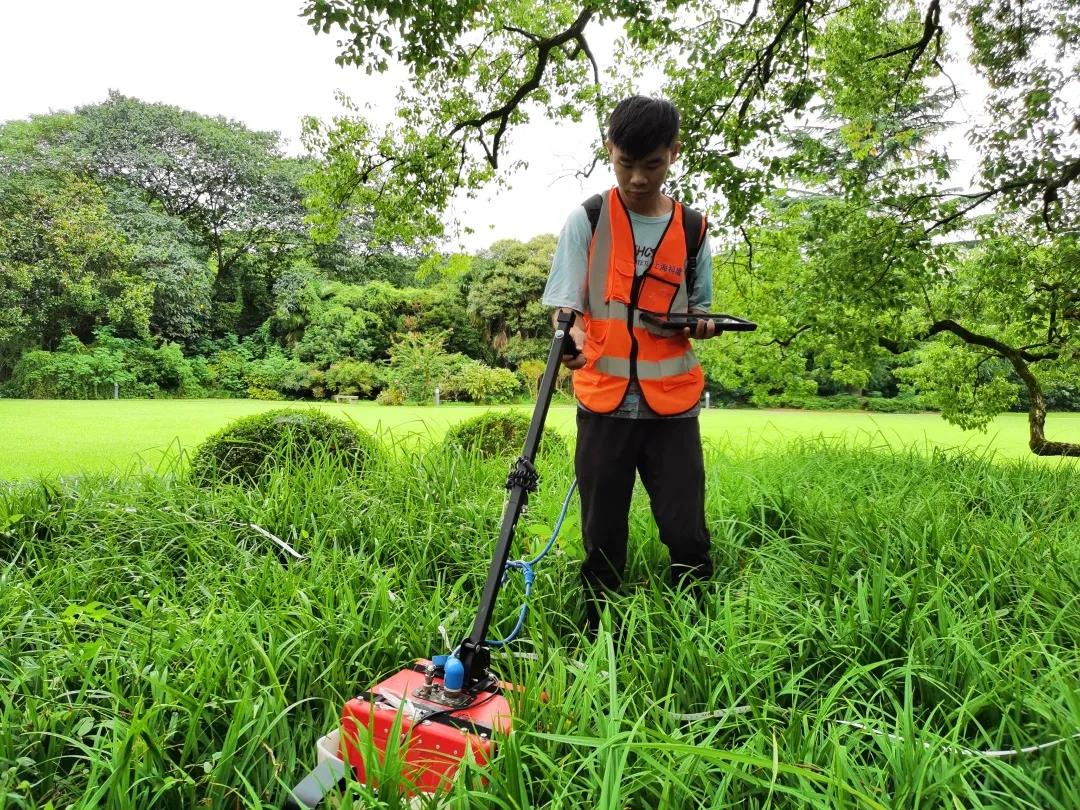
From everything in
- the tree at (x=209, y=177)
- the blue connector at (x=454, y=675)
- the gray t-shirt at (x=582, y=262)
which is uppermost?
the tree at (x=209, y=177)

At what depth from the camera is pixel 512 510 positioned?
1.38 meters

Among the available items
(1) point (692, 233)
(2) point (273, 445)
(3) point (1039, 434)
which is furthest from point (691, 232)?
(3) point (1039, 434)

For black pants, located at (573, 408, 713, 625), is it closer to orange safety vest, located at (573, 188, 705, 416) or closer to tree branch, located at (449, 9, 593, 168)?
orange safety vest, located at (573, 188, 705, 416)

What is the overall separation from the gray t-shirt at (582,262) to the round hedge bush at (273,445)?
7.37 ft

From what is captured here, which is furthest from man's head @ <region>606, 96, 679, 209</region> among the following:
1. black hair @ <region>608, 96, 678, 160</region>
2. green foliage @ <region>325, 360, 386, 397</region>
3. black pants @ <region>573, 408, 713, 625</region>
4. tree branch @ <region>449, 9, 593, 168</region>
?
green foliage @ <region>325, 360, 386, 397</region>

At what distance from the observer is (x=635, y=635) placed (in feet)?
6.01

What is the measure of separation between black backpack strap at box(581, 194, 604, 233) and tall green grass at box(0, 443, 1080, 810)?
108 centimetres

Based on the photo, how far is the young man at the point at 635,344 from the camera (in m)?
1.72

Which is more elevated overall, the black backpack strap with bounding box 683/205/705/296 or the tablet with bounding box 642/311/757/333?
the black backpack strap with bounding box 683/205/705/296

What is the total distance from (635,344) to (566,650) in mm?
930

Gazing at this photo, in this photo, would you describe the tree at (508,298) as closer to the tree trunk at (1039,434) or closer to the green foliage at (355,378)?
the green foliage at (355,378)

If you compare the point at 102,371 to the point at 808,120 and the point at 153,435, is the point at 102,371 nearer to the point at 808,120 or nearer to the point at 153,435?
the point at 153,435

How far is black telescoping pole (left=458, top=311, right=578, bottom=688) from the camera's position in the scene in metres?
1.31

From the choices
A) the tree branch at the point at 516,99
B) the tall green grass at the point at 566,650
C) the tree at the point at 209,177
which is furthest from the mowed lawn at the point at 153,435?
the tree at the point at 209,177
